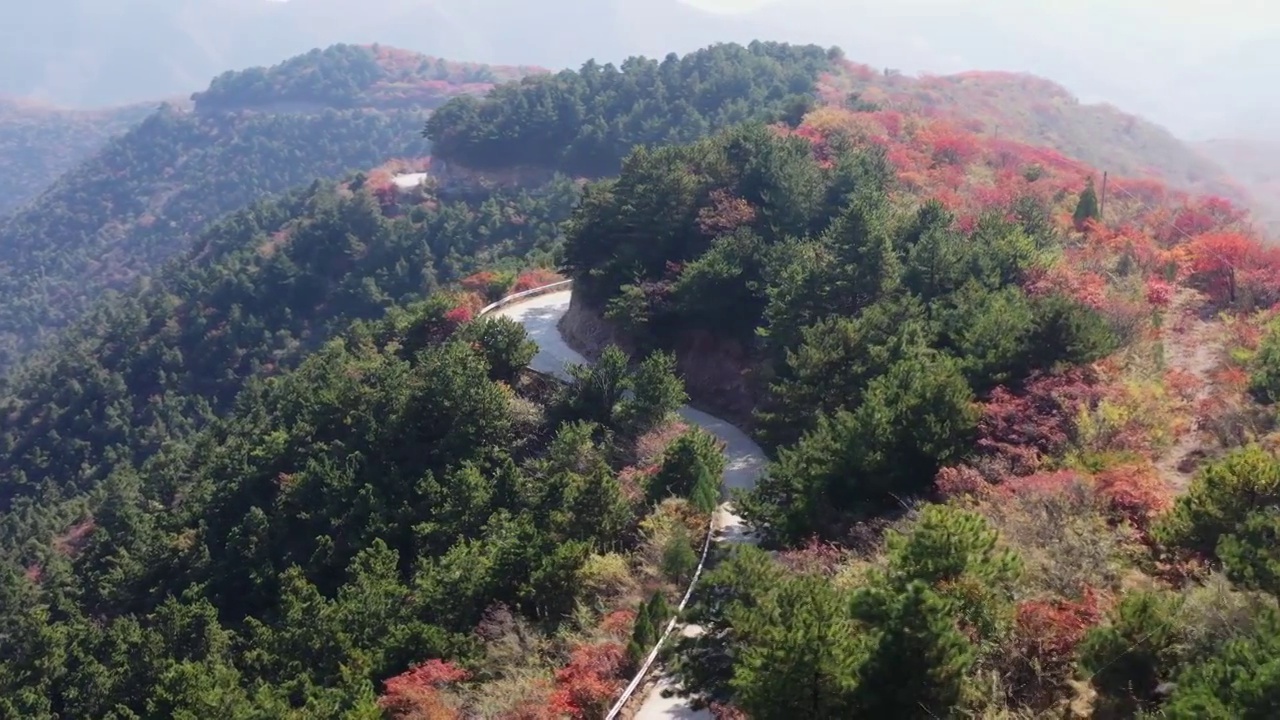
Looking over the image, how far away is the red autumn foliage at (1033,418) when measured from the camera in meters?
18.8

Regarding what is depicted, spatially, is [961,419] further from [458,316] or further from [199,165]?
[199,165]

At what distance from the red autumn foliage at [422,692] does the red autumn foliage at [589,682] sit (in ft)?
7.26

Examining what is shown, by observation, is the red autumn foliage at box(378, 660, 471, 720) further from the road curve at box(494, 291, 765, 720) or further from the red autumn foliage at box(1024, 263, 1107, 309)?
the red autumn foliage at box(1024, 263, 1107, 309)

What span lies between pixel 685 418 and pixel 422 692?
16.9 metres

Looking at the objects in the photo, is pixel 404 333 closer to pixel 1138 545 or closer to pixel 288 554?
pixel 288 554

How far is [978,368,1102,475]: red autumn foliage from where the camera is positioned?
18844mm

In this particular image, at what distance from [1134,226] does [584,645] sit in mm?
30743

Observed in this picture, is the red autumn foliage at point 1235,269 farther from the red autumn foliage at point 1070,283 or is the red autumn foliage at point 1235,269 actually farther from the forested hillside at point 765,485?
the red autumn foliage at point 1070,283

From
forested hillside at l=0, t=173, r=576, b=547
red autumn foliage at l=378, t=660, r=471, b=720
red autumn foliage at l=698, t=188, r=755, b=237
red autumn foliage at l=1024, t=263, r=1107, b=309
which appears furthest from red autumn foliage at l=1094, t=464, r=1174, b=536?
forested hillside at l=0, t=173, r=576, b=547

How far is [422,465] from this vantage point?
96.3 ft

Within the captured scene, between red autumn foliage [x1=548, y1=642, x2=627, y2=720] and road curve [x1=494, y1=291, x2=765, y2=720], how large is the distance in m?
0.69

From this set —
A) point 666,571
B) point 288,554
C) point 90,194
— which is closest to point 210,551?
point 288,554

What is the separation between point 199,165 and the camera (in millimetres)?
135375

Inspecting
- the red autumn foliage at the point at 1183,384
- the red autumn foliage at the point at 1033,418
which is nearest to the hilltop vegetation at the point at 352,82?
the red autumn foliage at the point at 1183,384
